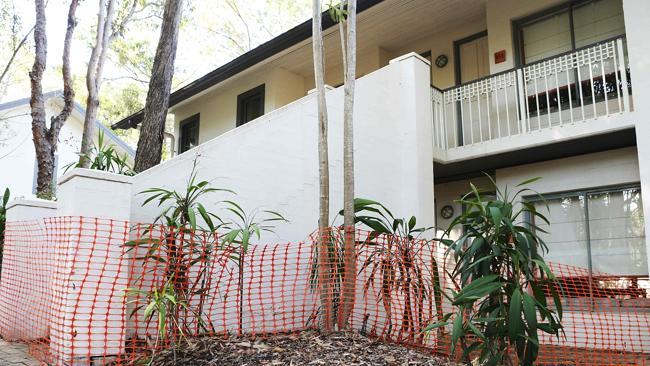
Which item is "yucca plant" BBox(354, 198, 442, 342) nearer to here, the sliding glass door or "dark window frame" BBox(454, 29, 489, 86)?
the sliding glass door

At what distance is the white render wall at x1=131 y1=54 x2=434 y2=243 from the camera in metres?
6.13

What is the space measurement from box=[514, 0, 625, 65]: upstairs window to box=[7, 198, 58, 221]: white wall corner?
7028 millimetres

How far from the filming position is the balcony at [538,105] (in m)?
6.74

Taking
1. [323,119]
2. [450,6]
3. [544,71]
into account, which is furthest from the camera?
[450,6]

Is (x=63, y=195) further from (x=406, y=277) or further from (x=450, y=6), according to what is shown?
(x=450, y=6)

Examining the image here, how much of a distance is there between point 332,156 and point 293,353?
10.4ft

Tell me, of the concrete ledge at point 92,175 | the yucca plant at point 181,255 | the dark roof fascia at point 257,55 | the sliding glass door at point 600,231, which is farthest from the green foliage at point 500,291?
the dark roof fascia at point 257,55

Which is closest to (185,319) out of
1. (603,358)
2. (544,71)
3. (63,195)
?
(63,195)

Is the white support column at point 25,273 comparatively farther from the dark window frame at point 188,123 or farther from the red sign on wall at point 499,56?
the dark window frame at point 188,123

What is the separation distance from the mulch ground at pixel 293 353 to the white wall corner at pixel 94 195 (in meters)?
1.31

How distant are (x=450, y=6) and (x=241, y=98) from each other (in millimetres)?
5519

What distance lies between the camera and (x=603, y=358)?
551 cm

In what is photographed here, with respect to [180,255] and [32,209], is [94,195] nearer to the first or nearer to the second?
[180,255]

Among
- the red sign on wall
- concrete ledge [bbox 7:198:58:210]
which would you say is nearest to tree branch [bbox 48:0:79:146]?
concrete ledge [bbox 7:198:58:210]
